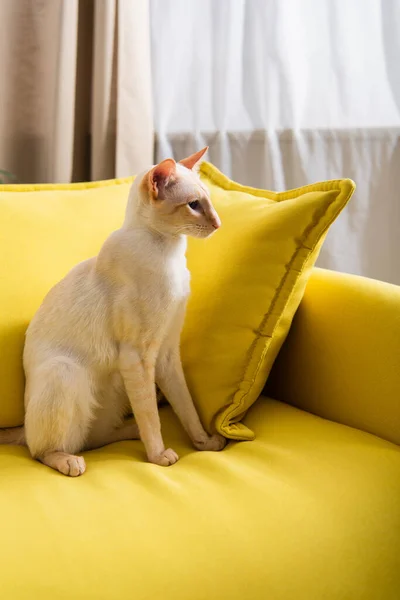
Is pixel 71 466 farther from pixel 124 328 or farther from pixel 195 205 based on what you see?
pixel 195 205

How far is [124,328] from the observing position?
3.79 feet

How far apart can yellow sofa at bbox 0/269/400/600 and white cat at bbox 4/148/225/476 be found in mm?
58

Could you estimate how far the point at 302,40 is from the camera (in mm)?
1968

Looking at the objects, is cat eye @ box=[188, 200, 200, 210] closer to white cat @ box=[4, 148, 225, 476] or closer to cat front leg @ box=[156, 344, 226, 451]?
white cat @ box=[4, 148, 225, 476]

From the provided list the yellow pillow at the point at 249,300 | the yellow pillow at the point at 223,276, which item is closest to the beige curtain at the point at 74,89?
the yellow pillow at the point at 223,276

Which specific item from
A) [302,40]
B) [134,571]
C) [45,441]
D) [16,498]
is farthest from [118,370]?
[302,40]

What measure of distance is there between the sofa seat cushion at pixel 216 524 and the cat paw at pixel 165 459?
0.02 m

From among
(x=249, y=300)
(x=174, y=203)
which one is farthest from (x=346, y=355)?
(x=174, y=203)

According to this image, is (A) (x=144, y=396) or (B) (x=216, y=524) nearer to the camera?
(B) (x=216, y=524)

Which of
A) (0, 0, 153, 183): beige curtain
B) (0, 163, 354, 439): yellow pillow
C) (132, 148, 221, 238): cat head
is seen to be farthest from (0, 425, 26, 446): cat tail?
(0, 0, 153, 183): beige curtain

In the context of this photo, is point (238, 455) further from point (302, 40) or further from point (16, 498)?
point (302, 40)

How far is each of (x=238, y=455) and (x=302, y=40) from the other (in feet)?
4.48

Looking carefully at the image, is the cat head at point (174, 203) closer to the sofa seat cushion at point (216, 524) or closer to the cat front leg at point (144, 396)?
the cat front leg at point (144, 396)

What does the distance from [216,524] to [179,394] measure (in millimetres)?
361
